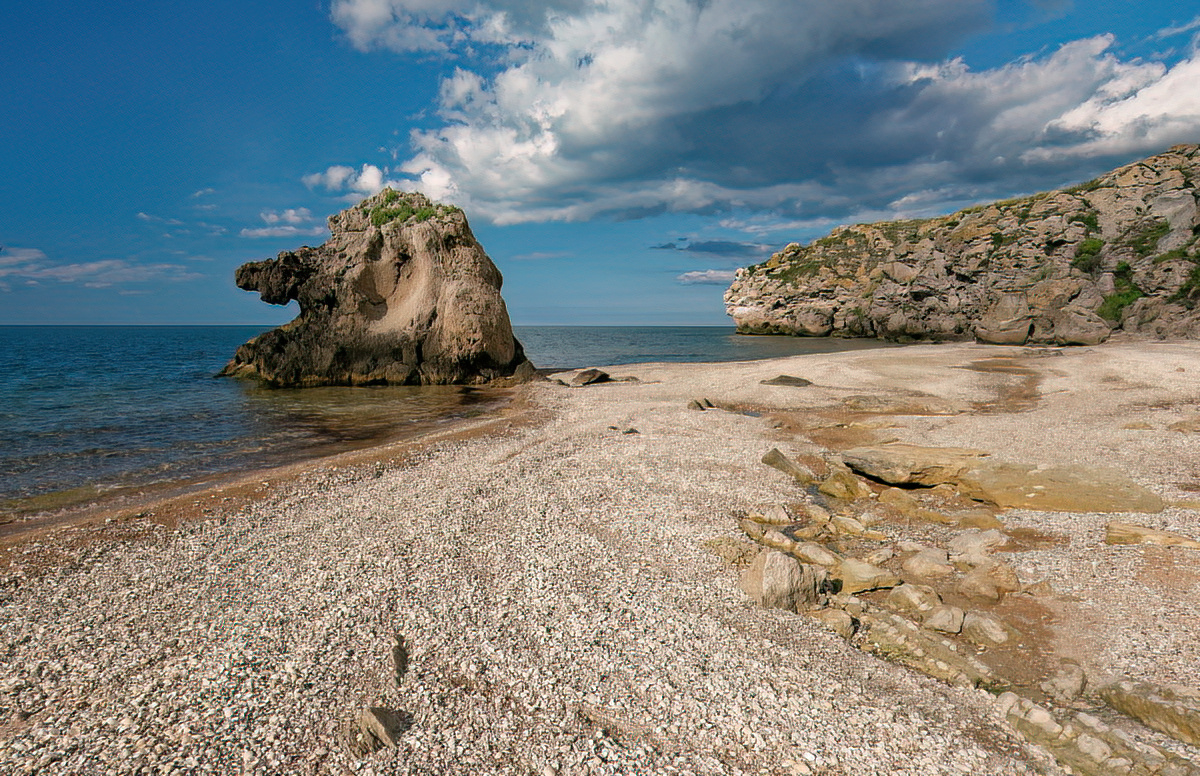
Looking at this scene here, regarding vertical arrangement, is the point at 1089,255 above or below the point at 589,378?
above

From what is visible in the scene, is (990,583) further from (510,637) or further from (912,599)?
(510,637)

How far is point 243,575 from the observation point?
342 inches

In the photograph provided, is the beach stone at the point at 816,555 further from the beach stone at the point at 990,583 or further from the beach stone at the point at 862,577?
the beach stone at the point at 990,583

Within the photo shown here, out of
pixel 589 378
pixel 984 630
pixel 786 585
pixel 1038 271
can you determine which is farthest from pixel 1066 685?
pixel 1038 271

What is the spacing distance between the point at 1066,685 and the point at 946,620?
1378mm

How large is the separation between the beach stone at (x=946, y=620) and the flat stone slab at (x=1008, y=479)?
526cm

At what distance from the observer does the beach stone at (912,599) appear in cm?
735

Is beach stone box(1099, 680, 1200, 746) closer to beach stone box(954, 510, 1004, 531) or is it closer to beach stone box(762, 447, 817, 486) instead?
beach stone box(954, 510, 1004, 531)

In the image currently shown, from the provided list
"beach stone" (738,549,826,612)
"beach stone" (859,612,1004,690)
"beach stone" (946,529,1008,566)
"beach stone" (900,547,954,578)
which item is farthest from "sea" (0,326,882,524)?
"beach stone" (946,529,1008,566)

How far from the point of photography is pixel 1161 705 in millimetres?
5039

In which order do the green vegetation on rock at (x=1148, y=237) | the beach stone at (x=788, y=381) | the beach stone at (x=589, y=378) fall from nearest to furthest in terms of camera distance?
the beach stone at (x=788, y=381) → the beach stone at (x=589, y=378) → the green vegetation on rock at (x=1148, y=237)

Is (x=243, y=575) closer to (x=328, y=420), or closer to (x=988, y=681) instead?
(x=988, y=681)

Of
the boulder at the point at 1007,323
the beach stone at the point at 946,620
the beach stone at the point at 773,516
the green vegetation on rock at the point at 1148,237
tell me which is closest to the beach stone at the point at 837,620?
the beach stone at the point at 946,620

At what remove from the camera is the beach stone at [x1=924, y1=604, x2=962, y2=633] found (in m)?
6.79
